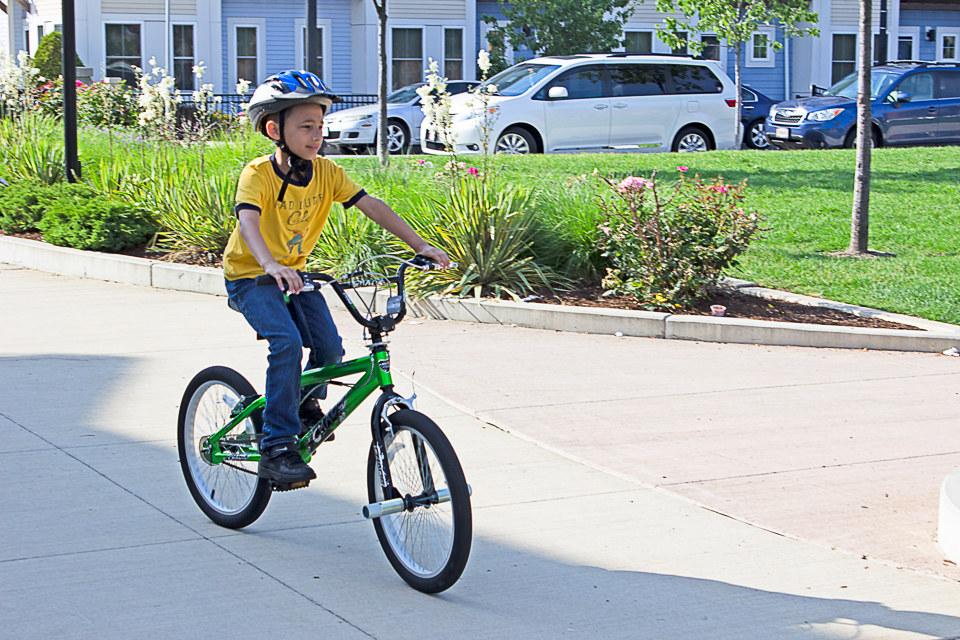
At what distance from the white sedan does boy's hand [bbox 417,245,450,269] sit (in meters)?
16.8

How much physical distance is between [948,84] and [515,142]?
9.30m

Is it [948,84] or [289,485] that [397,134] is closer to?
[948,84]

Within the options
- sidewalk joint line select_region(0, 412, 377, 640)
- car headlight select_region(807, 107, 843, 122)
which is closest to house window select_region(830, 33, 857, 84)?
car headlight select_region(807, 107, 843, 122)

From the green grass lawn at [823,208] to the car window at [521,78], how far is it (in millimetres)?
2717

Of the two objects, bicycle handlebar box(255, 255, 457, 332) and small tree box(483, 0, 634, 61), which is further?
small tree box(483, 0, 634, 61)

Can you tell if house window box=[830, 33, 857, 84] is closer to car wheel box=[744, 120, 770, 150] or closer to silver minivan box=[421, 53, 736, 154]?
car wheel box=[744, 120, 770, 150]

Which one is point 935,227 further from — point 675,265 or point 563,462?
point 563,462

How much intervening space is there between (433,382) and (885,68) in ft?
59.6

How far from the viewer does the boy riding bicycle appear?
4172 mm

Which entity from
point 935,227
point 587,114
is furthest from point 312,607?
point 587,114

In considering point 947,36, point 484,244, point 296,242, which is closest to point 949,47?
point 947,36

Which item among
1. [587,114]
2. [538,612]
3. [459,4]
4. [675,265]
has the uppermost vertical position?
[459,4]

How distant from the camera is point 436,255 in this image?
413 cm

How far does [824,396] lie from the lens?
274 inches
